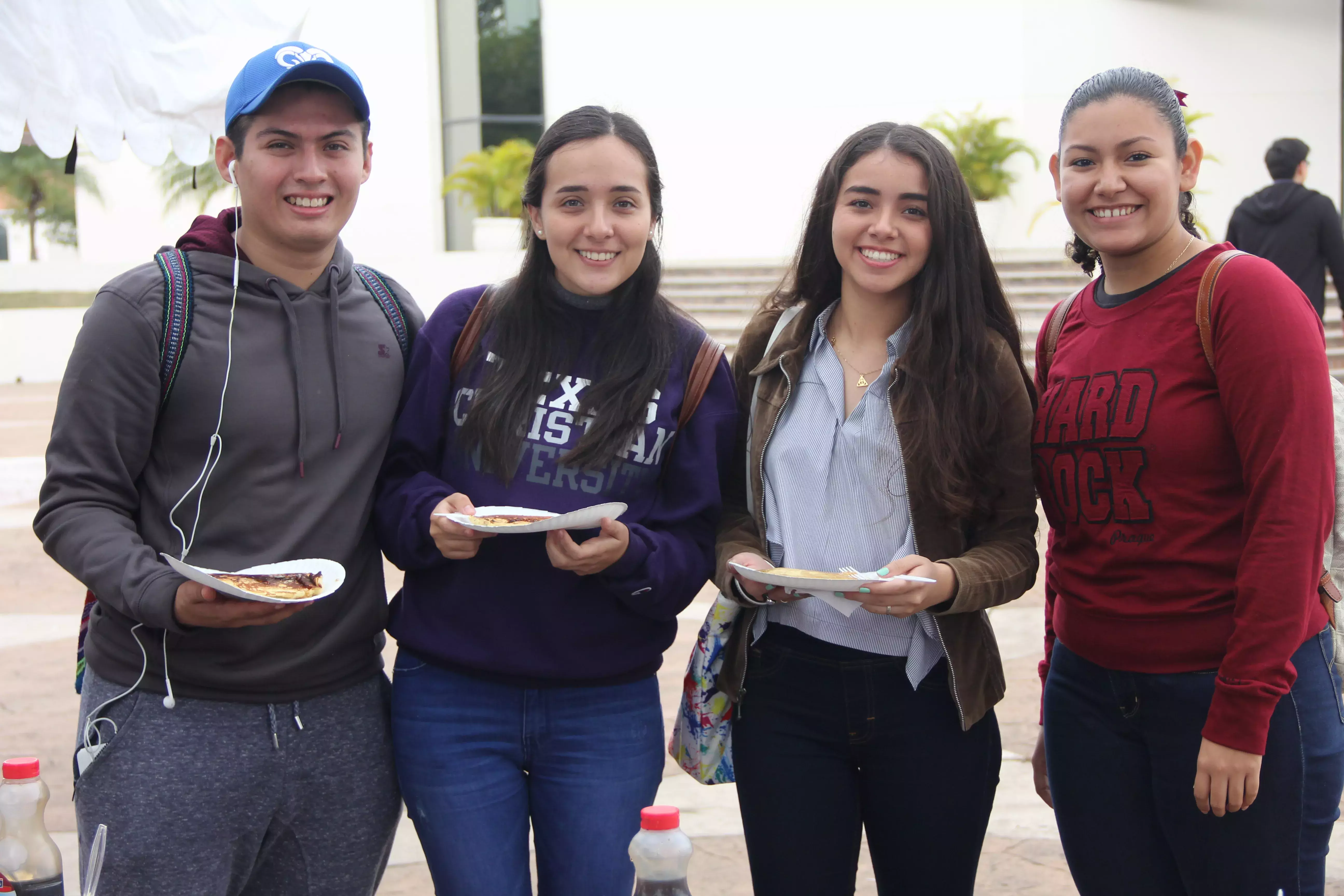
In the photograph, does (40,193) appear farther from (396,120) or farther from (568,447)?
(568,447)

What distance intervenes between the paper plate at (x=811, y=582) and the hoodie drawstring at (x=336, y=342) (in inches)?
36.7

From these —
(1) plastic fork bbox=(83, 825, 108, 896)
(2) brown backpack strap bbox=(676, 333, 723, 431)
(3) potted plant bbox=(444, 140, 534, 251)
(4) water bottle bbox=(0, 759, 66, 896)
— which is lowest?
(1) plastic fork bbox=(83, 825, 108, 896)

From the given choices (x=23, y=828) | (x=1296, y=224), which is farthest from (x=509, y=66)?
(x=23, y=828)

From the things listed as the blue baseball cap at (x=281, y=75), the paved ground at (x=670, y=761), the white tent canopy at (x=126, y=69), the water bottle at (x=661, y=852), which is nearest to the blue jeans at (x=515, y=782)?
the water bottle at (x=661, y=852)

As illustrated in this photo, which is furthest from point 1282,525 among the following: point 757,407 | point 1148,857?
point 757,407

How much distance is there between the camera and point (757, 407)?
2.84 meters

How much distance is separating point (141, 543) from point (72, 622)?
18.3ft

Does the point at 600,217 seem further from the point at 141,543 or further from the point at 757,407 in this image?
the point at 141,543

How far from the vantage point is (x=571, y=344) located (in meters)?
2.78

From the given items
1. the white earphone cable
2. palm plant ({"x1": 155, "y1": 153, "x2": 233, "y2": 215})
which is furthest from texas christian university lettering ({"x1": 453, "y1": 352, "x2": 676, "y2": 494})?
palm plant ({"x1": 155, "y1": 153, "x2": 233, "y2": 215})

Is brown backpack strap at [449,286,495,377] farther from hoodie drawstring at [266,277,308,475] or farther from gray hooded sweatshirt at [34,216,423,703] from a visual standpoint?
hoodie drawstring at [266,277,308,475]

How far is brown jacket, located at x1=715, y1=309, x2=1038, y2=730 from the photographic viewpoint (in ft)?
8.56

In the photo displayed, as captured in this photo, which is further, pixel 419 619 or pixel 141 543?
pixel 419 619

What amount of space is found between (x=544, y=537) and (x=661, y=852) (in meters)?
0.85
